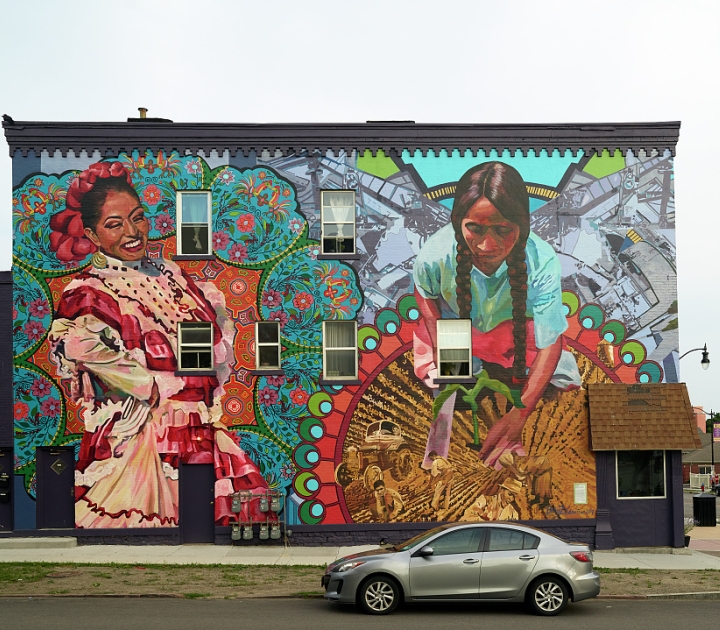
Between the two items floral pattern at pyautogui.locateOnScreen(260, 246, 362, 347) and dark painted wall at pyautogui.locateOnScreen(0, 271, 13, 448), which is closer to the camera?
floral pattern at pyautogui.locateOnScreen(260, 246, 362, 347)

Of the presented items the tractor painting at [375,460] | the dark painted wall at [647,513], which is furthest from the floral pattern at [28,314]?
the dark painted wall at [647,513]

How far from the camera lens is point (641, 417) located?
21.3m

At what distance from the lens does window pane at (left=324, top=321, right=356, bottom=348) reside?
21.4 metres

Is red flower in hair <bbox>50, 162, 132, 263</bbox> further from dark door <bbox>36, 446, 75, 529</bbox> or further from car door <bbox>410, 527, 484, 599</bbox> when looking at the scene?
car door <bbox>410, 527, 484, 599</bbox>

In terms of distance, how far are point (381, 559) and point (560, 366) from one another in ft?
32.3

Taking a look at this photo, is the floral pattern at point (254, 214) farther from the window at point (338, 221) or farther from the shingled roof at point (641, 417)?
the shingled roof at point (641, 417)

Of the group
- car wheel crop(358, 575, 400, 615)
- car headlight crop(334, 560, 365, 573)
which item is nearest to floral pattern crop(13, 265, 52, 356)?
car headlight crop(334, 560, 365, 573)

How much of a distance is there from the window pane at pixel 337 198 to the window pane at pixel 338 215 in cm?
15

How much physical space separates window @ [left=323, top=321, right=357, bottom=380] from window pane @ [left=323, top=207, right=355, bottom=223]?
8.52 feet

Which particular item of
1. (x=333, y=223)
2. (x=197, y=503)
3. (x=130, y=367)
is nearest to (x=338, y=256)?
(x=333, y=223)

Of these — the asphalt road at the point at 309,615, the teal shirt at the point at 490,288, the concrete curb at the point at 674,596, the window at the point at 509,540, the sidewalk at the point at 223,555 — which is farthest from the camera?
the teal shirt at the point at 490,288

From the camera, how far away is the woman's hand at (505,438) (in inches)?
835

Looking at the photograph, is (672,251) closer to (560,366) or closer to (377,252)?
(560,366)

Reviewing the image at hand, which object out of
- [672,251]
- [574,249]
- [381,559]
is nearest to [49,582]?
[381,559]
